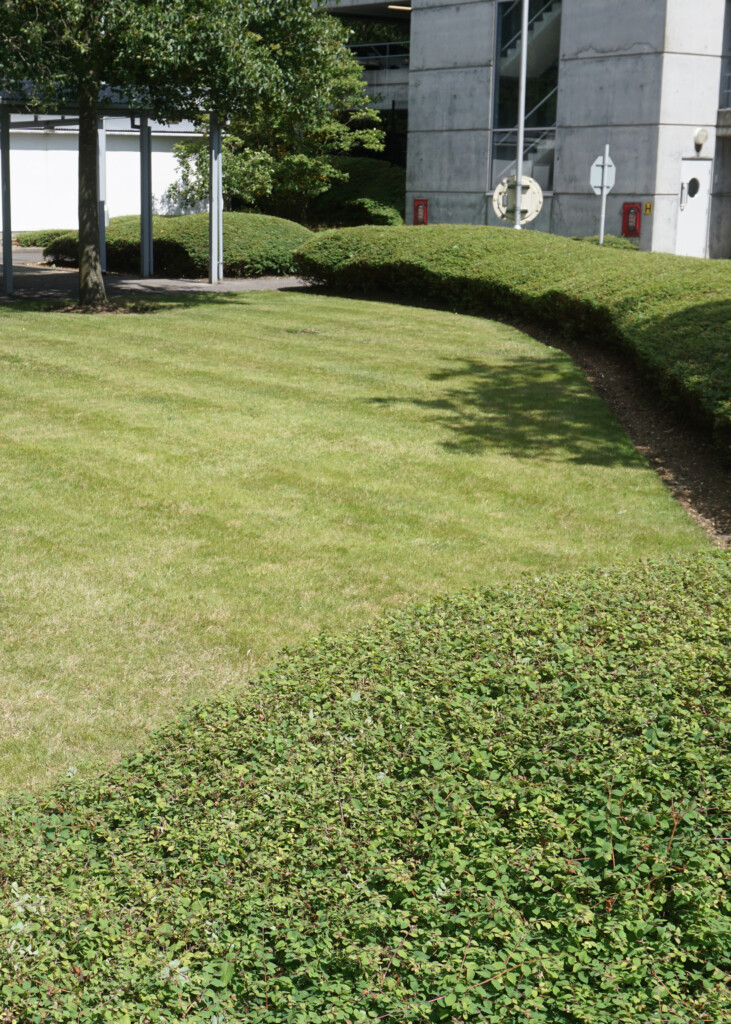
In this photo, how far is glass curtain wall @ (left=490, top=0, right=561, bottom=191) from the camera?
95.6 feet

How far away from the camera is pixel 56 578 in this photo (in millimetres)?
6703

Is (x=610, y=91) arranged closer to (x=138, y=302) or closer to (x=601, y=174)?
(x=601, y=174)

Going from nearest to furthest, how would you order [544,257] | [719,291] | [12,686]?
1. [12,686]
2. [719,291]
3. [544,257]

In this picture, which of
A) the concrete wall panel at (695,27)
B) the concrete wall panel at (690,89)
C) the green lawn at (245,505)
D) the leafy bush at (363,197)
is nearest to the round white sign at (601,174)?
the concrete wall panel at (690,89)

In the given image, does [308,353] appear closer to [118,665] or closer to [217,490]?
[217,490]

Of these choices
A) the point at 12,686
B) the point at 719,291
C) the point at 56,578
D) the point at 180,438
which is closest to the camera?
the point at 12,686

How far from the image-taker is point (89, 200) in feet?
59.9

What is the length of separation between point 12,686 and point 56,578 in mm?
1461

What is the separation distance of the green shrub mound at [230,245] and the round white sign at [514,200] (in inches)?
177

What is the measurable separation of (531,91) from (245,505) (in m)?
24.7

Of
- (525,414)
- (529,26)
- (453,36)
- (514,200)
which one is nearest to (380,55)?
(453,36)

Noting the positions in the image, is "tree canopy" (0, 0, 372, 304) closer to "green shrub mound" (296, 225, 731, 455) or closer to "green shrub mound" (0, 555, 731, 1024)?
"green shrub mound" (296, 225, 731, 455)

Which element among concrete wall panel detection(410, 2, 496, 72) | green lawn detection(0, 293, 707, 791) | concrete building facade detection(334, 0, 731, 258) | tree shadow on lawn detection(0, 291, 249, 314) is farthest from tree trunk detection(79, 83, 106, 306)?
concrete wall panel detection(410, 2, 496, 72)

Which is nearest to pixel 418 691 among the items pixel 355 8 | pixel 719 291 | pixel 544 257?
pixel 719 291
